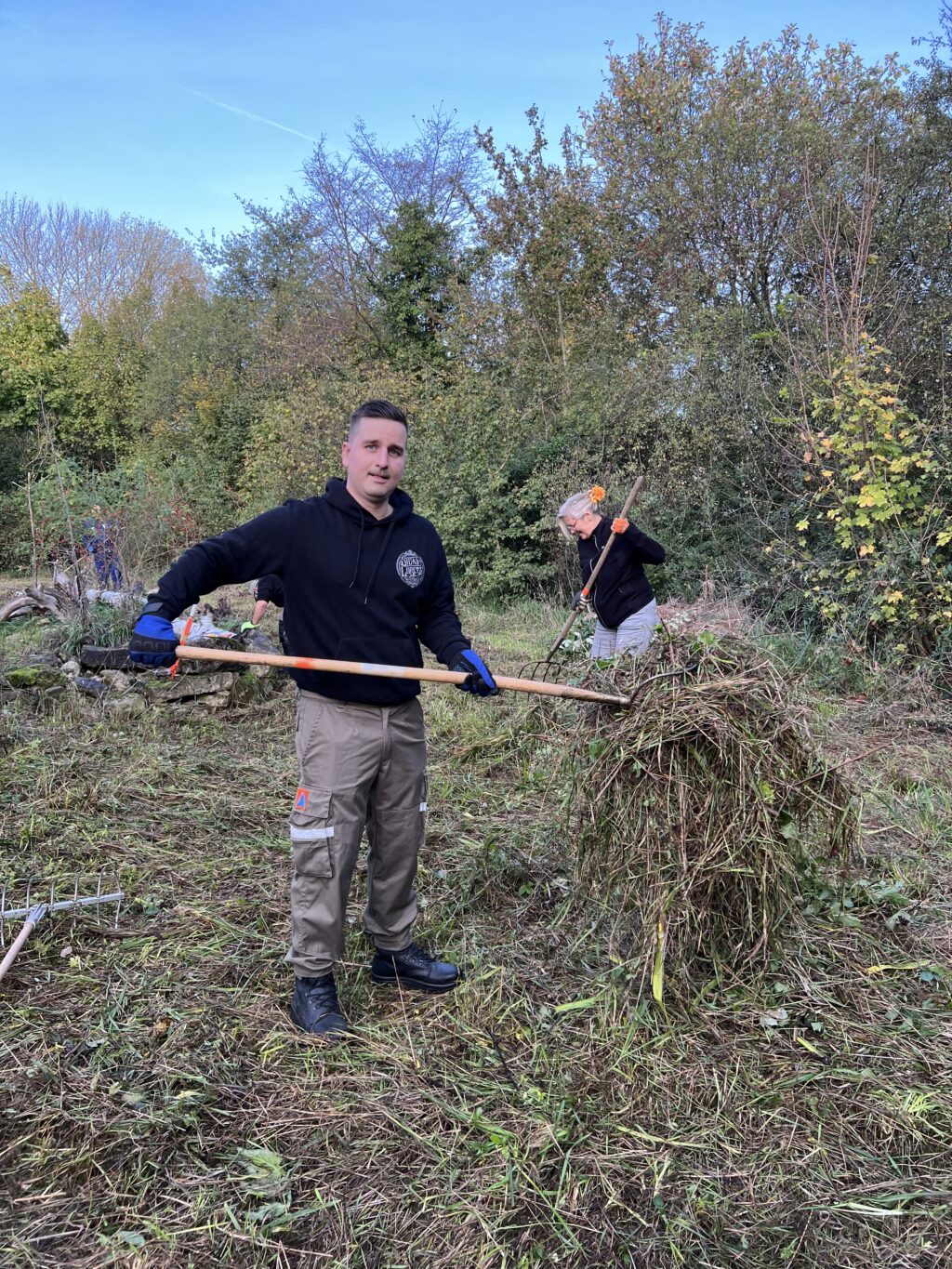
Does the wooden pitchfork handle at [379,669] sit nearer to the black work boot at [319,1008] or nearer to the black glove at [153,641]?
the black glove at [153,641]

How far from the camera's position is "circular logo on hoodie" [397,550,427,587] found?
2.77 meters

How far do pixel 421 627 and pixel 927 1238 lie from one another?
7.00 ft

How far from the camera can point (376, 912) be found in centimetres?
292

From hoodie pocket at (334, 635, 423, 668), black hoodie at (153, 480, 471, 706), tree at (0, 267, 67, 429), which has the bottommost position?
hoodie pocket at (334, 635, 423, 668)

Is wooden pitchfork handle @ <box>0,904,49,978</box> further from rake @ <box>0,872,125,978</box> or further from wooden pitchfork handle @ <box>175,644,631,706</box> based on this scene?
wooden pitchfork handle @ <box>175,644,631,706</box>

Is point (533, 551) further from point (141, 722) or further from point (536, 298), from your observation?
point (141, 722)

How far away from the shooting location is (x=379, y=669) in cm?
259

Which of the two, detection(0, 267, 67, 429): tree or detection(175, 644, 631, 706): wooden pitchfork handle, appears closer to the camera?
detection(175, 644, 631, 706): wooden pitchfork handle

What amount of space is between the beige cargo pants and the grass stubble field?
37 centimetres

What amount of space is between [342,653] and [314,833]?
56cm

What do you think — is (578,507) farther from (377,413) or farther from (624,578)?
(377,413)

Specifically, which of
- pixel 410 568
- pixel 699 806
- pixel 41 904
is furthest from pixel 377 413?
pixel 41 904

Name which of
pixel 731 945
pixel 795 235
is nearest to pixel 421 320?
pixel 795 235

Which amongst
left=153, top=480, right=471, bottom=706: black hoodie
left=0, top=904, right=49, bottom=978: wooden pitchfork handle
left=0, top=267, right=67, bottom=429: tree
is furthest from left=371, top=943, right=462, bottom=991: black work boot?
left=0, top=267, right=67, bottom=429: tree
